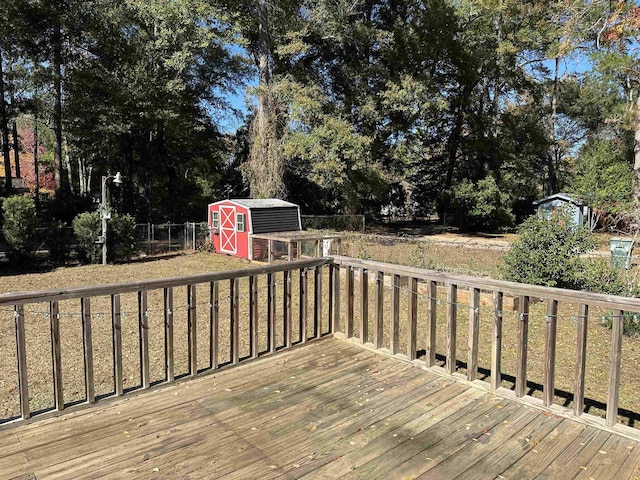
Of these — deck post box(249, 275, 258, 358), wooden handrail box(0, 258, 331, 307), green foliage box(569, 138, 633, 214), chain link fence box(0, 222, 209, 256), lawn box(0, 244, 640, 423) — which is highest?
green foliage box(569, 138, 633, 214)

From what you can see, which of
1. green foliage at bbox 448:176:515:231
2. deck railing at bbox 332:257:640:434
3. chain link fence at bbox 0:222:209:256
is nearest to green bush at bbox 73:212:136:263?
chain link fence at bbox 0:222:209:256

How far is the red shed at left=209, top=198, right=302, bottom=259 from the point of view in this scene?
551 inches

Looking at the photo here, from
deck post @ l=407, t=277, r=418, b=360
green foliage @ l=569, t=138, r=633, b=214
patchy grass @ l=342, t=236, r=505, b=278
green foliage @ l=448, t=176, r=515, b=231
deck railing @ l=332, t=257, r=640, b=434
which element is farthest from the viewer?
green foliage @ l=448, t=176, r=515, b=231

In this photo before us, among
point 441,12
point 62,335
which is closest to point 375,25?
point 441,12

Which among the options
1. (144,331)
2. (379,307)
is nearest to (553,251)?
(379,307)

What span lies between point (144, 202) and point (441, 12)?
17066 mm

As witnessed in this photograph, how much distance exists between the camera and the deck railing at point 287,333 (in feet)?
8.30

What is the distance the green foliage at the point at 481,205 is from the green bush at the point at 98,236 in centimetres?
1673

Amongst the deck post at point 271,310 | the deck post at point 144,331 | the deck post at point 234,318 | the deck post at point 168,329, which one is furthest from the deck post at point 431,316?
the deck post at point 144,331

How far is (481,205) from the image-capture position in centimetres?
2359

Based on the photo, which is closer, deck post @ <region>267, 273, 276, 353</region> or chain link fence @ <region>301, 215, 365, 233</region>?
deck post @ <region>267, 273, 276, 353</region>

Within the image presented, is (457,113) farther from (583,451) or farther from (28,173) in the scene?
(28,173)

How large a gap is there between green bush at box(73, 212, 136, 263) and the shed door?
109 inches

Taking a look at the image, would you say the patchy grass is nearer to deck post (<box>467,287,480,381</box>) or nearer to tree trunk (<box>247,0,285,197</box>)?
deck post (<box>467,287,480,381</box>)
